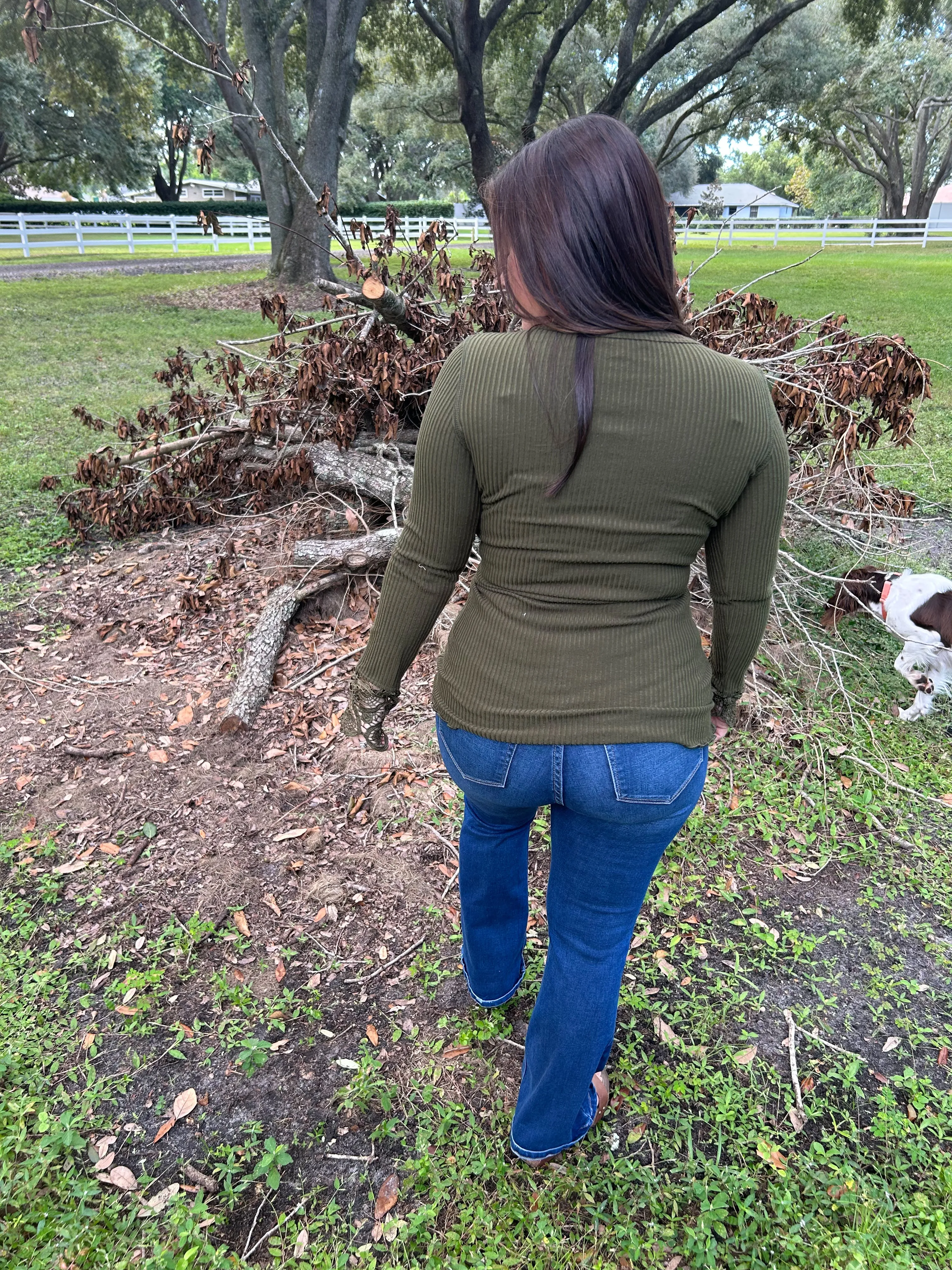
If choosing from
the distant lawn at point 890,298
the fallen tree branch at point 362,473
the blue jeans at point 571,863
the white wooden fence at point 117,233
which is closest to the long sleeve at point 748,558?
the blue jeans at point 571,863

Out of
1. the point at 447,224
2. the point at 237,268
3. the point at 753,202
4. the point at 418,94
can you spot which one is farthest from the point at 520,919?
the point at 418,94

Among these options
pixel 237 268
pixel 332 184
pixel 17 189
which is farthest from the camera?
pixel 17 189

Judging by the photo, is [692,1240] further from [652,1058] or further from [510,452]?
[510,452]

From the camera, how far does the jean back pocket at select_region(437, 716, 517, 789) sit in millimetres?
1516

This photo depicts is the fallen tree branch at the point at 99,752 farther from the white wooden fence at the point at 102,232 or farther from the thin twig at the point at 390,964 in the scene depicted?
the white wooden fence at the point at 102,232

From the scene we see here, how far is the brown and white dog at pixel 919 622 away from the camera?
387 centimetres

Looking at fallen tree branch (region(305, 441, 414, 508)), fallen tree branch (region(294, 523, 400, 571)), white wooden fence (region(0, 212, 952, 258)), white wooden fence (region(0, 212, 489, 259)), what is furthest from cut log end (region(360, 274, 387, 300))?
white wooden fence (region(0, 212, 489, 259))

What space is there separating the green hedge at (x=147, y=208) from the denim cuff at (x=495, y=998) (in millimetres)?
35431

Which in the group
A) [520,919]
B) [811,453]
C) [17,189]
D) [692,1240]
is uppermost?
[17,189]

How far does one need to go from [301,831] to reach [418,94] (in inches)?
1196

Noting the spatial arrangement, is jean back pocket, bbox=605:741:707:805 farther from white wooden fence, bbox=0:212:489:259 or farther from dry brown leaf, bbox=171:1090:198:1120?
white wooden fence, bbox=0:212:489:259

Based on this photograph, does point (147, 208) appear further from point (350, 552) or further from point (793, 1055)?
point (793, 1055)

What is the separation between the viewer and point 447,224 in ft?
15.6

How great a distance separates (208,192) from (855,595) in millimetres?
66993
